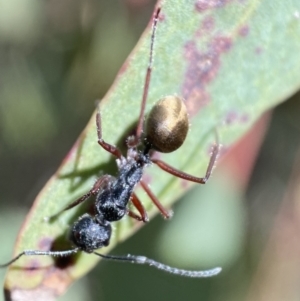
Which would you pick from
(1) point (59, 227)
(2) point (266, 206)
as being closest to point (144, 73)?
(1) point (59, 227)

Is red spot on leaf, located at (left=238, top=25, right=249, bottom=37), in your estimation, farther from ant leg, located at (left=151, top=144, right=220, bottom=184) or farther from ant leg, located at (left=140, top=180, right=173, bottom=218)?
ant leg, located at (left=140, top=180, right=173, bottom=218)

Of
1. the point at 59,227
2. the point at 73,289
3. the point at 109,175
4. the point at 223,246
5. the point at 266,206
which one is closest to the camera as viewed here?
the point at 59,227

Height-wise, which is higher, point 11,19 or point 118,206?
point 11,19

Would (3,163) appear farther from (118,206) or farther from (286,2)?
(286,2)

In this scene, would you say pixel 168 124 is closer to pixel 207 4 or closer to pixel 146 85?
pixel 146 85

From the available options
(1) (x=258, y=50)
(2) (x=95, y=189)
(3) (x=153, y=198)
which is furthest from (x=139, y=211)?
(1) (x=258, y=50)

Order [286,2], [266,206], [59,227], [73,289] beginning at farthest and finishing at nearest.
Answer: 1. [266,206]
2. [73,289]
3. [59,227]
4. [286,2]

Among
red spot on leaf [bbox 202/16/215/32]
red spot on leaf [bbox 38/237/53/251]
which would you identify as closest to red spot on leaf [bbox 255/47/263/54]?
red spot on leaf [bbox 202/16/215/32]

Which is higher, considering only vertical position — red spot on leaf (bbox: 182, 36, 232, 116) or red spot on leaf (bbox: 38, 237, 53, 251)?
red spot on leaf (bbox: 182, 36, 232, 116)
